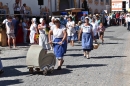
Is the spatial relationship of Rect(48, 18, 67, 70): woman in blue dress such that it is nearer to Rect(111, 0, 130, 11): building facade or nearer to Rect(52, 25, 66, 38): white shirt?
Rect(52, 25, 66, 38): white shirt

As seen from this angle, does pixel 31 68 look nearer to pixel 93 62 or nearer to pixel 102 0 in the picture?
pixel 93 62

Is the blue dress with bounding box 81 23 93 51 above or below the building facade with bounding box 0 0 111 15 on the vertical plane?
below

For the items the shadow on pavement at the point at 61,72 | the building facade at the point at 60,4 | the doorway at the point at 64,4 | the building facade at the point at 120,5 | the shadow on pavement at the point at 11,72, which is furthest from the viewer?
the building facade at the point at 120,5

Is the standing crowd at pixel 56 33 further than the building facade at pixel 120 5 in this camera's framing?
No

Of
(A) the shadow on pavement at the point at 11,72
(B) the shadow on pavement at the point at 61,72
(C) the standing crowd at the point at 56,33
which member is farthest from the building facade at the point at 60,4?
(B) the shadow on pavement at the point at 61,72

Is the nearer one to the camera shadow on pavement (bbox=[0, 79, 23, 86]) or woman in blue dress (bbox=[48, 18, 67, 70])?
shadow on pavement (bbox=[0, 79, 23, 86])

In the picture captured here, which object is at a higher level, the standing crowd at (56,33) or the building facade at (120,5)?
the building facade at (120,5)

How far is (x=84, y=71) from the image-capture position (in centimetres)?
1081

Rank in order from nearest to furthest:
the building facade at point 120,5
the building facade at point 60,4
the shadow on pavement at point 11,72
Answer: the shadow on pavement at point 11,72 → the building facade at point 60,4 → the building facade at point 120,5

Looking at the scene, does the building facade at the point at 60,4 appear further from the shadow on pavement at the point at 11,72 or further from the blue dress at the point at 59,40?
the blue dress at the point at 59,40

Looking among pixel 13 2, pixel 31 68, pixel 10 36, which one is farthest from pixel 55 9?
pixel 31 68

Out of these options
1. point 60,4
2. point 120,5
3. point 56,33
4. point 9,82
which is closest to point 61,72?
point 56,33

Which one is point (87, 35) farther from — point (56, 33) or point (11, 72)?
point (11, 72)

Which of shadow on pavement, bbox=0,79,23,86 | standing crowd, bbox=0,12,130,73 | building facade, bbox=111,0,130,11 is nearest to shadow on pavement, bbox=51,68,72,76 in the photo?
standing crowd, bbox=0,12,130,73
